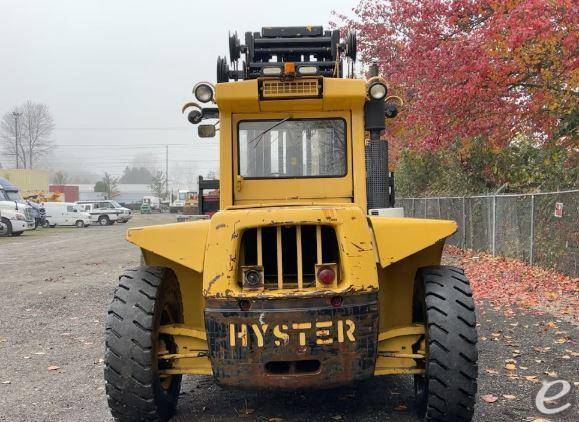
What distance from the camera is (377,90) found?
18.5 ft

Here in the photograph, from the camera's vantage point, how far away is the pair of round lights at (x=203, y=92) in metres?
5.60

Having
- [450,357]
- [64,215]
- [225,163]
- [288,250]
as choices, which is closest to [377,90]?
[225,163]

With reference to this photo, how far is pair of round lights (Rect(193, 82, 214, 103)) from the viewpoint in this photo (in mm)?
5598

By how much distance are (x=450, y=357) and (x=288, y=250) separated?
1.29 metres

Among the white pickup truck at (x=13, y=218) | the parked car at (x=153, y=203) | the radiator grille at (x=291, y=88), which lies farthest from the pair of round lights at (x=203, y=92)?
the parked car at (x=153, y=203)

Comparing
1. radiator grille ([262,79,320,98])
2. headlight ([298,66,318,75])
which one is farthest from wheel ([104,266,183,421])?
headlight ([298,66,318,75])

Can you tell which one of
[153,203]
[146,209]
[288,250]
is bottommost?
[146,209]

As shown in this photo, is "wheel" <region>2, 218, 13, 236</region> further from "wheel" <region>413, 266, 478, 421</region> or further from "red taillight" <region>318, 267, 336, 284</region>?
"wheel" <region>413, 266, 478, 421</region>

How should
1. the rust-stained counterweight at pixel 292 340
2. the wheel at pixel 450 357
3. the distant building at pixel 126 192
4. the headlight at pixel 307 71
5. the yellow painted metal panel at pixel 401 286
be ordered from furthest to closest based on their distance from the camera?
the distant building at pixel 126 192, the headlight at pixel 307 71, the yellow painted metal panel at pixel 401 286, the wheel at pixel 450 357, the rust-stained counterweight at pixel 292 340

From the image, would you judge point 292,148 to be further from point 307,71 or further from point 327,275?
point 327,275

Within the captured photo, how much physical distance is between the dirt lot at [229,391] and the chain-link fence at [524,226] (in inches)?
132

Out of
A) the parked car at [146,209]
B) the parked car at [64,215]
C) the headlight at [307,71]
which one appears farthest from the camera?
the parked car at [146,209]

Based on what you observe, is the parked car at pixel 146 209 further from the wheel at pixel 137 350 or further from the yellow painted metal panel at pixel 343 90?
the wheel at pixel 137 350

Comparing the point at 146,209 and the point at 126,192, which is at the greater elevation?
the point at 126,192
